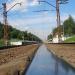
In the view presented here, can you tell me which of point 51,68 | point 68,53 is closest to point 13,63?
point 51,68

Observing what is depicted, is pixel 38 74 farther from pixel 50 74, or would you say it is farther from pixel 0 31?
pixel 0 31

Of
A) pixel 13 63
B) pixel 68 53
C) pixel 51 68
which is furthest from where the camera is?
pixel 68 53

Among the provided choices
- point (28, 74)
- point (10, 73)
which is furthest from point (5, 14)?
point (10, 73)

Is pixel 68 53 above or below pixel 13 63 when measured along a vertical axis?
above

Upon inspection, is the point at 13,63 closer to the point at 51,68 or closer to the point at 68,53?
the point at 51,68

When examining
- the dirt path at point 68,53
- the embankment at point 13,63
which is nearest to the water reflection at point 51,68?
the embankment at point 13,63

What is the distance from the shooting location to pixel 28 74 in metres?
18.7

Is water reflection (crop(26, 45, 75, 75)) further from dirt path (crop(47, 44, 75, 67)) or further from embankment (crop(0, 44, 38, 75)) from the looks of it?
dirt path (crop(47, 44, 75, 67))

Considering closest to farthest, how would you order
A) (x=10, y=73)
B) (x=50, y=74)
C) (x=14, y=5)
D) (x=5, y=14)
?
1. (x=10, y=73)
2. (x=50, y=74)
3. (x=14, y=5)
4. (x=5, y=14)

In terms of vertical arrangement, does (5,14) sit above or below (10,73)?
above

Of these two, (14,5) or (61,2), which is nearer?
(14,5)

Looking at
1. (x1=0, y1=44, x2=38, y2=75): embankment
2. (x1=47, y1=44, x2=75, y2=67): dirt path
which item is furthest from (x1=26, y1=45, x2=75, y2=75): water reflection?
(x1=47, y1=44, x2=75, y2=67): dirt path

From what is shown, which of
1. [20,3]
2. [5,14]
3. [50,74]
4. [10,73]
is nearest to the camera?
[10,73]

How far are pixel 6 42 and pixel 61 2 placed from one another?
15.6 m
